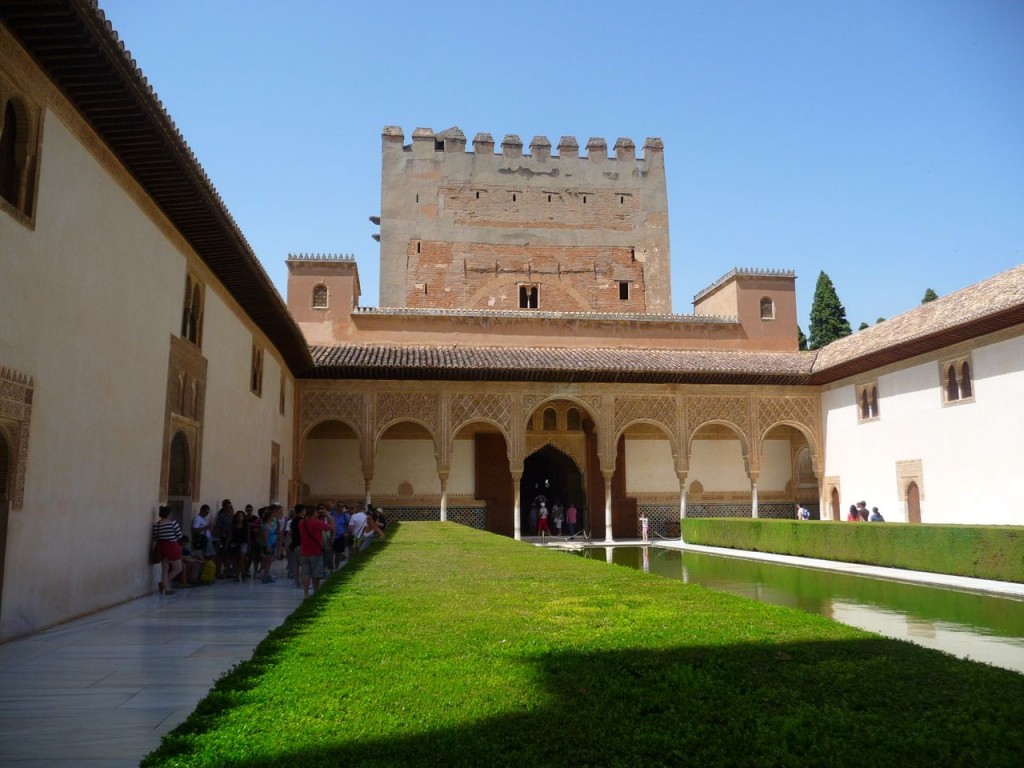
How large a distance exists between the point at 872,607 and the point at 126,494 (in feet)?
26.8

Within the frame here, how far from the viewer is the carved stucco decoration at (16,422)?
595cm

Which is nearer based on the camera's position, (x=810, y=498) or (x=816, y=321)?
(x=810, y=498)

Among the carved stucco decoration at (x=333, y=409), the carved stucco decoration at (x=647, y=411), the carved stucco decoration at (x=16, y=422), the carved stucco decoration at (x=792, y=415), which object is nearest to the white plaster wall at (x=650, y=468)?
the carved stucco decoration at (x=647, y=411)

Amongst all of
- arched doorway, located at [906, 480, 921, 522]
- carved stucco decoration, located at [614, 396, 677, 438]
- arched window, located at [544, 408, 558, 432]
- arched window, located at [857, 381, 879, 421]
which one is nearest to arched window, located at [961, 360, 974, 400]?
arched doorway, located at [906, 480, 921, 522]

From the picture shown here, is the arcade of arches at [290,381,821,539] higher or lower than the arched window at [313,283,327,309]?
lower

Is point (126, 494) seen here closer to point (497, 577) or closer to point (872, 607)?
point (497, 577)

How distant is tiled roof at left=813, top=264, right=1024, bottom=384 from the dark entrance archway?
7560mm

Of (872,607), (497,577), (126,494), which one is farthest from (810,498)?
(126,494)

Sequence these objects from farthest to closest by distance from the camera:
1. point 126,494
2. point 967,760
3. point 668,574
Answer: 1. point 668,574
2. point 126,494
3. point 967,760

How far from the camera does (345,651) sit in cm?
452

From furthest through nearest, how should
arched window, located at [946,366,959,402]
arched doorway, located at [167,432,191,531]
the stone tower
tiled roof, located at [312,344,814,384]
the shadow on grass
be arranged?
1. the stone tower
2. tiled roof, located at [312,344,814,384]
3. arched window, located at [946,366,959,402]
4. arched doorway, located at [167,432,191,531]
5. the shadow on grass

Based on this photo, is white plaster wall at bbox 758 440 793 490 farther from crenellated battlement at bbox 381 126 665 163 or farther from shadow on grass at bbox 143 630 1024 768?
shadow on grass at bbox 143 630 1024 768

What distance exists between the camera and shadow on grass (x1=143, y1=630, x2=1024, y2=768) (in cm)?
269

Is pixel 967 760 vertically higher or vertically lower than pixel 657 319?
lower
